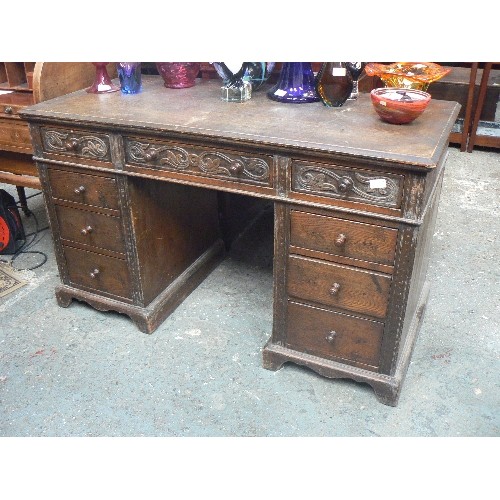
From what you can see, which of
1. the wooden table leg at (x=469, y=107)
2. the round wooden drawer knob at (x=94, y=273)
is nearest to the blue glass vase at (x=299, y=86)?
the round wooden drawer knob at (x=94, y=273)

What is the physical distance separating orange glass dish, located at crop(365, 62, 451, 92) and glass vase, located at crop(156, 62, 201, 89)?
696 millimetres

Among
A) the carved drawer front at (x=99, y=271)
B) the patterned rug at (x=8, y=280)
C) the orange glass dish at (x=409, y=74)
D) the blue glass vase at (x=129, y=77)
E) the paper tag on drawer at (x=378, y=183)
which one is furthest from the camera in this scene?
the patterned rug at (x=8, y=280)

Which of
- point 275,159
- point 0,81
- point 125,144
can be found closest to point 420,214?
point 275,159

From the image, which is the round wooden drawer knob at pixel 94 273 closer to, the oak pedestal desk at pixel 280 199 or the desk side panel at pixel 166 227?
the oak pedestal desk at pixel 280 199

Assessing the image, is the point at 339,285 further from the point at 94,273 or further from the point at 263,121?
the point at 94,273

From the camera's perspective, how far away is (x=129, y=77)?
191 centimetres

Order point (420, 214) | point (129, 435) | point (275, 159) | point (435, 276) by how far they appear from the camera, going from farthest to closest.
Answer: point (435, 276), point (129, 435), point (275, 159), point (420, 214)

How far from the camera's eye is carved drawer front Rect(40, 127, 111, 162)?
5.73 ft

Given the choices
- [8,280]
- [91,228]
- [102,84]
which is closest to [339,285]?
[91,228]

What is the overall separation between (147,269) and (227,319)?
1.34ft

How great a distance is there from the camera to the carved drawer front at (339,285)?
5.02 feet

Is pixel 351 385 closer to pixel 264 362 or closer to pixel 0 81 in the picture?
pixel 264 362

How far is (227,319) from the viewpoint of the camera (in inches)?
83.8

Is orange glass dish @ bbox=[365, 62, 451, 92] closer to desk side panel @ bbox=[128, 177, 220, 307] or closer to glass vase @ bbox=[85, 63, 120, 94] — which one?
desk side panel @ bbox=[128, 177, 220, 307]
